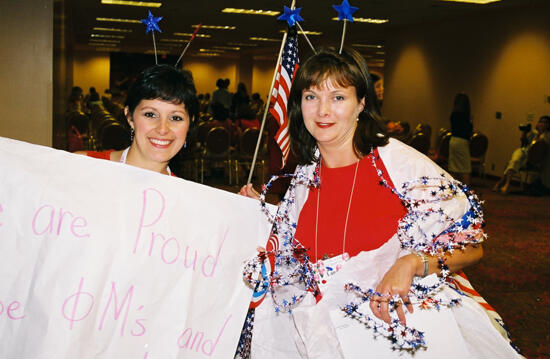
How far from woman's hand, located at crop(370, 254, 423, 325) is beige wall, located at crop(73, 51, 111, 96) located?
100 ft

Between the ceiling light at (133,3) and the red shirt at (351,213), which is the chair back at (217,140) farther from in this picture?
the red shirt at (351,213)

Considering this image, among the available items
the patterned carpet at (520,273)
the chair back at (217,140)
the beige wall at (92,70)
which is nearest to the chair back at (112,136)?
the chair back at (217,140)

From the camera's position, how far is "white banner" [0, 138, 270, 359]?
1.28 metres

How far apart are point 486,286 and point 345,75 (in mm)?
3513

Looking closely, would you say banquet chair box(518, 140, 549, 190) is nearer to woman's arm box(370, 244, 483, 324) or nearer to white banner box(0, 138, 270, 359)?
woman's arm box(370, 244, 483, 324)

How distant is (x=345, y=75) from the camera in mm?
1689

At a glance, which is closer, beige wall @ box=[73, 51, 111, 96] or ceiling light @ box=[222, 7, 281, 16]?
ceiling light @ box=[222, 7, 281, 16]

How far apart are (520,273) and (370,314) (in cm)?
416

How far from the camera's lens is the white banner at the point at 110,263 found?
1275mm

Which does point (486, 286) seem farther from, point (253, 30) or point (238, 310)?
point (253, 30)

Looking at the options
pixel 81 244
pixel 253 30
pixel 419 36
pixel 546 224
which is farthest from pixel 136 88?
pixel 253 30

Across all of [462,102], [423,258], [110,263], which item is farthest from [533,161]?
[110,263]

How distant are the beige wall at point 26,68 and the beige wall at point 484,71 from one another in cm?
863

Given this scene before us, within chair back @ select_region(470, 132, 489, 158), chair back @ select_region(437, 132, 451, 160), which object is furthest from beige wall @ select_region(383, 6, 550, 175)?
chair back @ select_region(437, 132, 451, 160)
